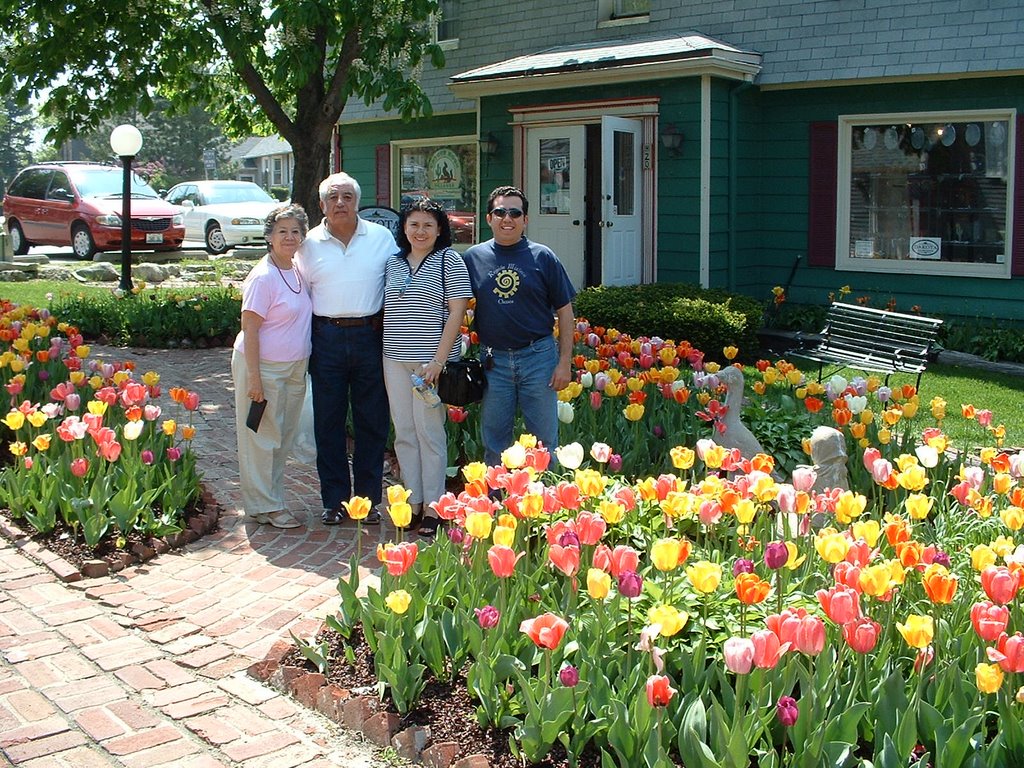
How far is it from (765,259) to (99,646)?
36.9 ft

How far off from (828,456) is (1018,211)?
27.1ft

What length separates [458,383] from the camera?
19.2 feet

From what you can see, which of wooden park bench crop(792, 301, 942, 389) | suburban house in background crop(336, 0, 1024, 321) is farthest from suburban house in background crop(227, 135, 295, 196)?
wooden park bench crop(792, 301, 942, 389)

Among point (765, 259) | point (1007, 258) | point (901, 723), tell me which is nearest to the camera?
point (901, 723)

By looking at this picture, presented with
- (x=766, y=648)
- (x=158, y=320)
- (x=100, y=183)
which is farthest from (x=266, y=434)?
(x=100, y=183)

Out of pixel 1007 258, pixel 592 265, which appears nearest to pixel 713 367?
pixel 1007 258

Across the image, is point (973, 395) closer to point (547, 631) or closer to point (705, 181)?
point (705, 181)

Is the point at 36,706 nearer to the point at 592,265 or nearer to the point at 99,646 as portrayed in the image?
the point at 99,646

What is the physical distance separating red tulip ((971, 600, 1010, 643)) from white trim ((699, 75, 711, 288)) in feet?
33.9

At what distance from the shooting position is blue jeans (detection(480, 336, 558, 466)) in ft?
19.7

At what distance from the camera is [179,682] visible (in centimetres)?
426

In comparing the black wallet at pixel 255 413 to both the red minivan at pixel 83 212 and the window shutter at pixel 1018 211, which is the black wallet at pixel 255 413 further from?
the red minivan at pixel 83 212

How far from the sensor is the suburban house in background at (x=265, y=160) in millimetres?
59062

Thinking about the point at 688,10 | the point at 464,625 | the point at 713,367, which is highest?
the point at 688,10
